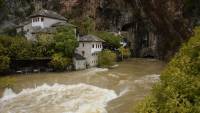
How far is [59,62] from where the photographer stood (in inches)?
1693

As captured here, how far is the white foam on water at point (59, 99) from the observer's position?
27719 millimetres

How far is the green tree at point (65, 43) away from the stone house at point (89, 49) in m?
3.09

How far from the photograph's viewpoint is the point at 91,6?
64812 millimetres

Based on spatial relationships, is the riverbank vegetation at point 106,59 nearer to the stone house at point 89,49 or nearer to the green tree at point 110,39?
the stone house at point 89,49

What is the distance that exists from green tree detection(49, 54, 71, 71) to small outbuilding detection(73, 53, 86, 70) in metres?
1.35

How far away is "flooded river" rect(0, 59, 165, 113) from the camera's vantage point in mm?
28000

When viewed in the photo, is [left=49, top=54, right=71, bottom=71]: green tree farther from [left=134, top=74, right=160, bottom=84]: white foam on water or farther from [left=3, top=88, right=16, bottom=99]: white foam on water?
[left=134, top=74, right=160, bottom=84]: white foam on water

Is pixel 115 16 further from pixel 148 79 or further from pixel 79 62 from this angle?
pixel 148 79

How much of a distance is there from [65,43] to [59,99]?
14482 millimetres

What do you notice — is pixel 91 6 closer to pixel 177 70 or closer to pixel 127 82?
pixel 127 82

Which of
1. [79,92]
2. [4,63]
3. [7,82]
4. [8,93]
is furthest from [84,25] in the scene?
[79,92]

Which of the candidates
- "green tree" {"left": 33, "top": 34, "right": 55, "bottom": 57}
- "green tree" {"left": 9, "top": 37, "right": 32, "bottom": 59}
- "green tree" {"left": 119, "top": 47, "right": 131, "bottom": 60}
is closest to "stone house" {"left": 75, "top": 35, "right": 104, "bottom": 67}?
"green tree" {"left": 33, "top": 34, "right": 55, "bottom": 57}

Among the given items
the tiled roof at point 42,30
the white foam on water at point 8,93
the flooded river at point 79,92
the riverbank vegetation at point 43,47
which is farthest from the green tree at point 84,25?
the white foam on water at point 8,93

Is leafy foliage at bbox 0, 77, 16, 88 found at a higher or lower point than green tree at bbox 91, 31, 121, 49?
lower
